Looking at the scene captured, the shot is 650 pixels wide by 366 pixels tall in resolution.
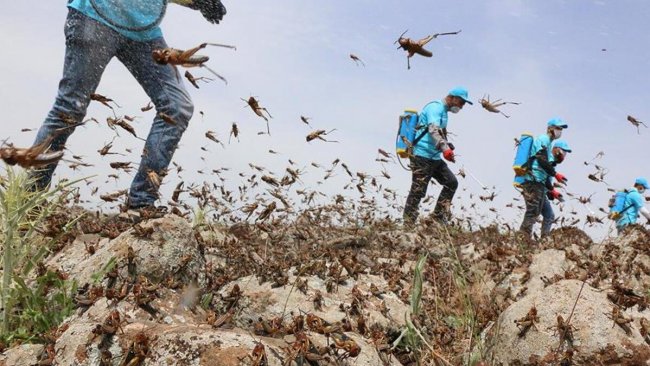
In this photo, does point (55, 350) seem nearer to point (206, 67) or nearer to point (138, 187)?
point (206, 67)

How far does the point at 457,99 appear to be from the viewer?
927cm

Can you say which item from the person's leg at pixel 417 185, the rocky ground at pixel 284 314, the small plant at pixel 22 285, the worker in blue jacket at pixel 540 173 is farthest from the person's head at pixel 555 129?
the small plant at pixel 22 285

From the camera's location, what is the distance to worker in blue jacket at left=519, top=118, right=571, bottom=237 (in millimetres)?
10047

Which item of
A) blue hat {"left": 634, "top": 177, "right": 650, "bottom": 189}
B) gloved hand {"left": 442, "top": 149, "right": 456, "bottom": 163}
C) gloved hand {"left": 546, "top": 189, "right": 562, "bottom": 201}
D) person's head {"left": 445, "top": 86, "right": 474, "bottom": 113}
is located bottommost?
blue hat {"left": 634, "top": 177, "right": 650, "bottom": 189}

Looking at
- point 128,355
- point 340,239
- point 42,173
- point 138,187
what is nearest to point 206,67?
point 128,355

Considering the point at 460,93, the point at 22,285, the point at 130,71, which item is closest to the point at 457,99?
the point at 460,93

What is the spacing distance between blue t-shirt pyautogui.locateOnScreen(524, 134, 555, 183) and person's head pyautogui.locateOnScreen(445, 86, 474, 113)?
2064 mm

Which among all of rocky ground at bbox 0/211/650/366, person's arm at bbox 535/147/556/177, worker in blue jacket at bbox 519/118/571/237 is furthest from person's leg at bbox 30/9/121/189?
person's arm at bbox 535/147/556/177

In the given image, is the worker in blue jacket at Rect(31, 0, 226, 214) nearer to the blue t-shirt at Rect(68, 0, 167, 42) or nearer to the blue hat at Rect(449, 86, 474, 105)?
the blue t-shirt at Rect(68, 0, 167, 42)

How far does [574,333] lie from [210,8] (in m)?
3.99

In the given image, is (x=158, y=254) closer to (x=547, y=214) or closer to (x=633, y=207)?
(x=547, y=214)

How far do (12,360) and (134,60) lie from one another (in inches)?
109

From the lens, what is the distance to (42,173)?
4367 millimetres

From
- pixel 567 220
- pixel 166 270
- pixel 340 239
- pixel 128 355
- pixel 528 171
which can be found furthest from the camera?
A: pixel 528 171
